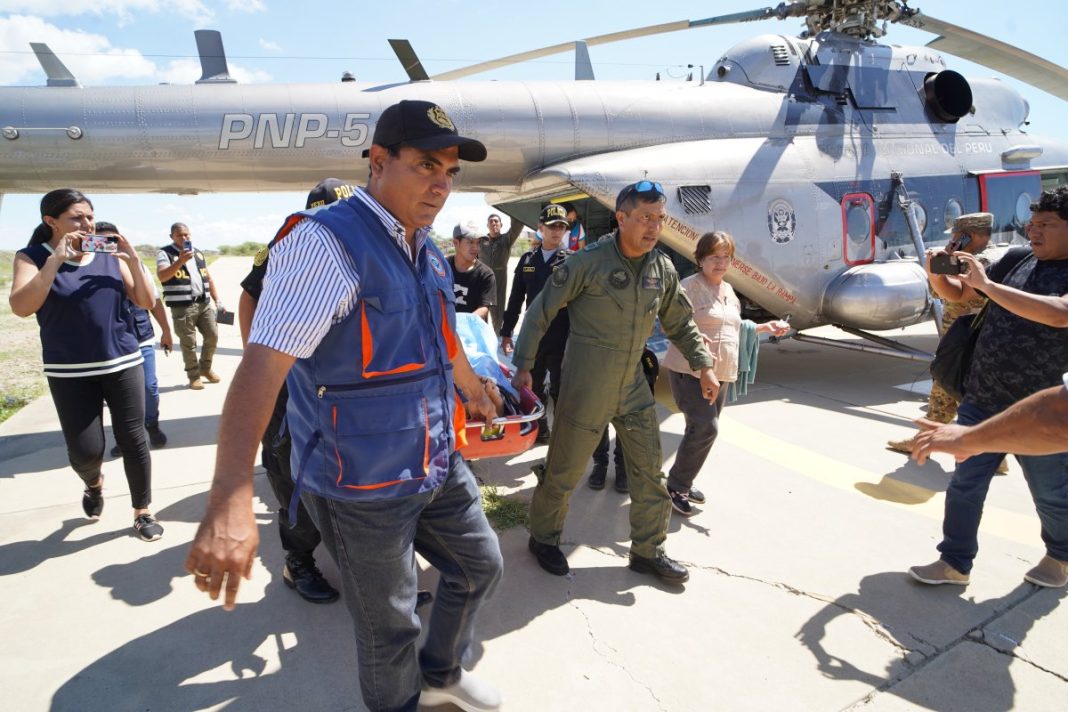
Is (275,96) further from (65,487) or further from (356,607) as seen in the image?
(356,607)

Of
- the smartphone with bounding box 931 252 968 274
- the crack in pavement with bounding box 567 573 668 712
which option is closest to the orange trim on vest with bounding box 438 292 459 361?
the crack in pavement with bounding box 567 573 668 712

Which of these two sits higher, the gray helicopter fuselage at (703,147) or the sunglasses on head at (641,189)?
the gray helicopter fuselage at (703,147)

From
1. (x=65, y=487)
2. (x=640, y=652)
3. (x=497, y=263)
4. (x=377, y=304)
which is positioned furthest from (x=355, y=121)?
(x=640, y=652)

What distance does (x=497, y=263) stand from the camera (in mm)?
7023

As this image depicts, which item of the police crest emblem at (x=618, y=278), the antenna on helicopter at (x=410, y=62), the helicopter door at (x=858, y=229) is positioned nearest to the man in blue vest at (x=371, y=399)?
the police crest emblem at (x=618, y=278)

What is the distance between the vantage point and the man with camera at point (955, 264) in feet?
10.0

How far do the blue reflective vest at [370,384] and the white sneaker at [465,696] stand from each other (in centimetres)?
91

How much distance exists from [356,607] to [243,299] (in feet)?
5.42

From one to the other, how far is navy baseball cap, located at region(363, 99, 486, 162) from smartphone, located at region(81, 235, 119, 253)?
2.35 m

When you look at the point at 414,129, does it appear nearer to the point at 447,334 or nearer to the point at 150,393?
the point at 447,334

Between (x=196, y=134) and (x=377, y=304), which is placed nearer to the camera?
(x=377, y=304)

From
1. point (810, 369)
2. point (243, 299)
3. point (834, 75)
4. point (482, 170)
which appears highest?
point (834, 75)

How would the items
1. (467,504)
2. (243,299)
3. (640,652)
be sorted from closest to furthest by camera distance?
1. (467,504)
2. (640,652)
3. (243,299)

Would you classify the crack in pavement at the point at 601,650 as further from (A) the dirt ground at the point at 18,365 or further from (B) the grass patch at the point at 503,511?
(A) the dirt ground at the point at 18,365
